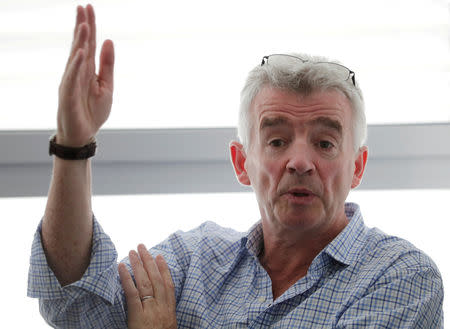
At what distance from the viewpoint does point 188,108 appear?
7.47 feet

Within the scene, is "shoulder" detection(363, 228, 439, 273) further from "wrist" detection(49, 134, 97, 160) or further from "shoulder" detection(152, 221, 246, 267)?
"wrist" detection(49, 134, 97, 160)

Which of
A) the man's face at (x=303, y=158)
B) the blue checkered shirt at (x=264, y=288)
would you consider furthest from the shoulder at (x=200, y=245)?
the man's face at (x=303, y=158)

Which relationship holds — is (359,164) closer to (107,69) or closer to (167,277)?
(167,277)

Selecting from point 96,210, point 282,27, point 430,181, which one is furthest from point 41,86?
point 430,181

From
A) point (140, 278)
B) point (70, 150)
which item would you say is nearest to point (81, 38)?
point (70, 150)

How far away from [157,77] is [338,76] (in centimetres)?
81

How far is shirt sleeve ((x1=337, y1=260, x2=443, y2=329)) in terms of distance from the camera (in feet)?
4.68

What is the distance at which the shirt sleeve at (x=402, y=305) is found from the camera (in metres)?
1.43

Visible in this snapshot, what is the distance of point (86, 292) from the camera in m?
1.56

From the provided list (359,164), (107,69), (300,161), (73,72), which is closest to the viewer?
(73,72)

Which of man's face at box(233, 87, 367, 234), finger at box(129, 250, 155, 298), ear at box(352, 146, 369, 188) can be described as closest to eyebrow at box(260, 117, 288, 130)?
man's face at box(233, 87, 367, 234)

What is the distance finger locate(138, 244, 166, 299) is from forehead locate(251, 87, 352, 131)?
19.4 inches

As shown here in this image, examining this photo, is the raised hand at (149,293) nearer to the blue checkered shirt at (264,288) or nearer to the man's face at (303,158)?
the blue checkered shirt at (264,288)

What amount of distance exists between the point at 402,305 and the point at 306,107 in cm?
57
